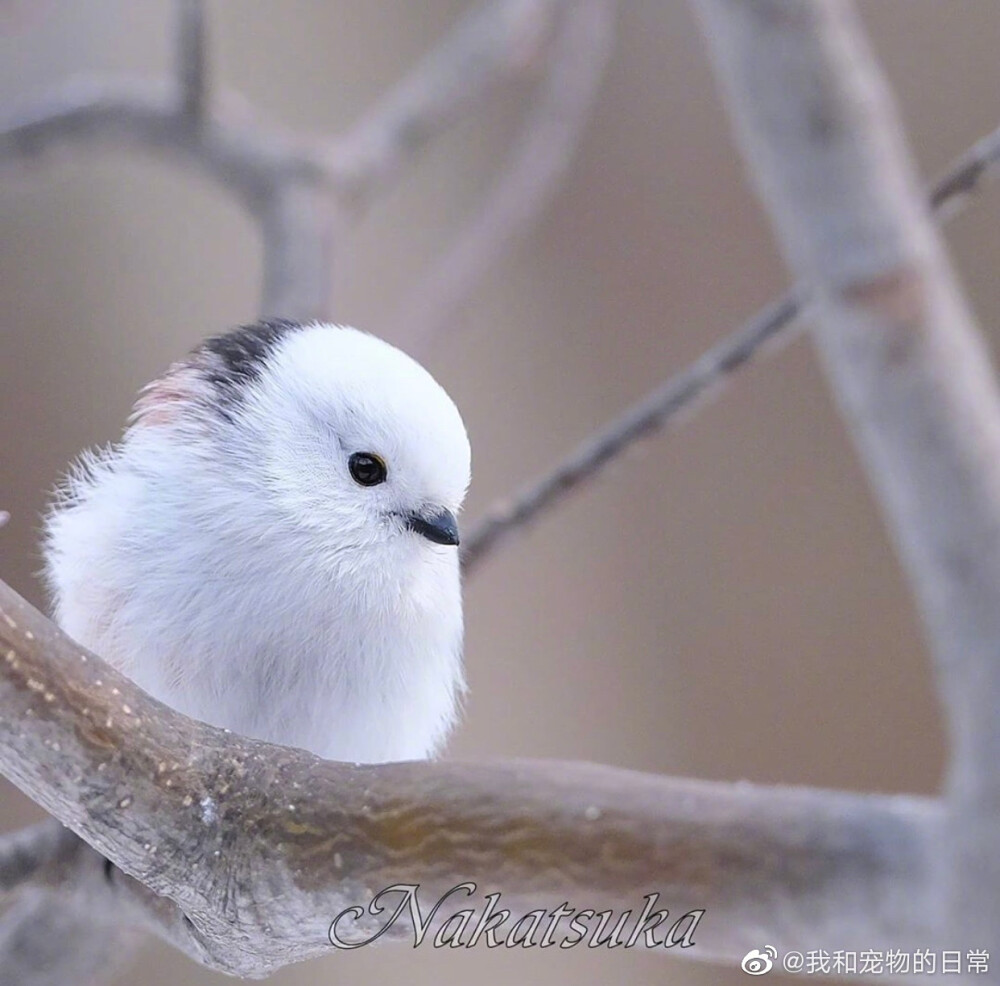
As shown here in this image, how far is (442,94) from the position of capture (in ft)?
3.81

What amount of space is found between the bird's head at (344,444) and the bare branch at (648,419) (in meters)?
0.14

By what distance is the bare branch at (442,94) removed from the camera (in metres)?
1.13

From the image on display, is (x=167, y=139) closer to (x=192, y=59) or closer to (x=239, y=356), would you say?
(x=192, y=59)

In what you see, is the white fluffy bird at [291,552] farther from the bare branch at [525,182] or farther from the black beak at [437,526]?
the bare branch at [525,182]

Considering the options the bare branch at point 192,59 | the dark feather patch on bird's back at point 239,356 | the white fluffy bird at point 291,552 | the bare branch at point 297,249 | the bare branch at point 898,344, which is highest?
the bare branch at point 192,59

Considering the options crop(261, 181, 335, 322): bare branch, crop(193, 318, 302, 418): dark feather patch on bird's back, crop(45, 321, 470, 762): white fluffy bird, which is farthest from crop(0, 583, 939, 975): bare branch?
crop(261, 181, 335, 322): bare branch

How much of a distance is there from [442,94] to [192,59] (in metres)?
0.23

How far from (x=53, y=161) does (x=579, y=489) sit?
0.58 metres

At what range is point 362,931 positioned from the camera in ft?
1.60

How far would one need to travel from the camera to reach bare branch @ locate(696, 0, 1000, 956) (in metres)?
0.31

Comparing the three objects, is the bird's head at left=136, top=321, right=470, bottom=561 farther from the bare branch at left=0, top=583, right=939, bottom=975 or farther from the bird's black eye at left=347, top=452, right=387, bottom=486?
the bare branch at left=0, top=583, right=939, bottom=975

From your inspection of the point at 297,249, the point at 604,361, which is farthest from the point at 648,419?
the point at 604,361

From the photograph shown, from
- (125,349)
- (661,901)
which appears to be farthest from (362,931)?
(125,349)

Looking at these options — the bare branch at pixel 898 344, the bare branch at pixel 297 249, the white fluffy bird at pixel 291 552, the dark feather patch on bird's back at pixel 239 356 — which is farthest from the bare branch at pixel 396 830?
the bare branch at pixel 297 249
